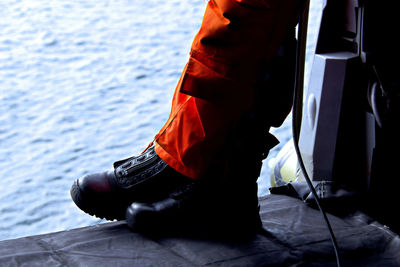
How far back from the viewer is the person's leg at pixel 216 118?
1095 mm

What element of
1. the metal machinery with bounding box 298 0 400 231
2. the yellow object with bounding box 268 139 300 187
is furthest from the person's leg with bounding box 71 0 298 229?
the yellow object with bounding box 268 139 300 187

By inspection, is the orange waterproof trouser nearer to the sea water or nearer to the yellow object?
the yellow object

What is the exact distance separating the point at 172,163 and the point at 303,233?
32 cm

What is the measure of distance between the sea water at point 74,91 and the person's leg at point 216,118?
2.25ft

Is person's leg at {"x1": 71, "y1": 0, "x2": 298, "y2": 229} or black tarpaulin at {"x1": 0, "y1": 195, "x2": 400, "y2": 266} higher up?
person's leg at {"x1": 71, "y1": 0, "x2": 298, "y2": 229}

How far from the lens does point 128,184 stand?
1254 mm

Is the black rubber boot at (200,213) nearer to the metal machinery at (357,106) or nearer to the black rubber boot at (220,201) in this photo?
the black rubber boot at (220,201)

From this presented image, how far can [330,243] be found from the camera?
123 centimetres

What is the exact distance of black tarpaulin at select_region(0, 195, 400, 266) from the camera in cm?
113

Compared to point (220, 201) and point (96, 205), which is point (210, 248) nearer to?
point (220, 201)

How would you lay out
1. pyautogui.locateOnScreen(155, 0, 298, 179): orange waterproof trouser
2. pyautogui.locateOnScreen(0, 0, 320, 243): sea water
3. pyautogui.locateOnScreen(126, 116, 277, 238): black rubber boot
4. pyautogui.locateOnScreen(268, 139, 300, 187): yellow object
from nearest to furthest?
pyautogui.locateOnScreen(155, 0, 298, 179): orange waterproof trouser
pyautogui.locateOnScreen(126, 116, 277, 238): black rubber boot
pyautogui.locateOnScreen(268, 139, 300, 187): yellow object
pyautogui.locateOnScreen(0, 0, 320, 243): sea water

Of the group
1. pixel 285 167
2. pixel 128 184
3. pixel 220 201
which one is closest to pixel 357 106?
pixel 285 167

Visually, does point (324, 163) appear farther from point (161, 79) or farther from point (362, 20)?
point (161, 79)

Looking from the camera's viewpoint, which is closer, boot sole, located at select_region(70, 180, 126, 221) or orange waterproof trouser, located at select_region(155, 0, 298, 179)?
orange waterproof trouser, located at select_region(155, 0, 298, 179)
